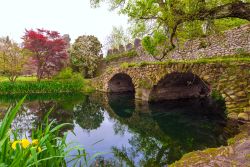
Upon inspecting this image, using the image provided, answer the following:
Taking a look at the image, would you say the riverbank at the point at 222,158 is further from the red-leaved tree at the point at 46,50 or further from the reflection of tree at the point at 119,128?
the red-leaved tree at the point at 46,50

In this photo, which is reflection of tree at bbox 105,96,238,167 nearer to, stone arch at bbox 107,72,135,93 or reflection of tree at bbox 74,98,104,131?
reflection of tree at bbox 74,98,104,131

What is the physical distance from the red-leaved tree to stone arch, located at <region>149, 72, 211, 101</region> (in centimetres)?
1467

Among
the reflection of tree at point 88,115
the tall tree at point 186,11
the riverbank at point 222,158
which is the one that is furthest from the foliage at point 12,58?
the riverbank at point 222,158

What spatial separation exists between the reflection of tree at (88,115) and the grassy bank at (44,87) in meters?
9.06

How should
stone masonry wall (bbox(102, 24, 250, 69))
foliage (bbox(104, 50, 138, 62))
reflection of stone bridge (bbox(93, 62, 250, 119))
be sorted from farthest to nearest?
foliage (bbox(104, 50, 138, 62))
stone masonry wall (bbox(102, 24, 250, 69))
reflection of stone bridge (bbox(93, 62, 250, 119))

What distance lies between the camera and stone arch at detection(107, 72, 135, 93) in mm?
25608

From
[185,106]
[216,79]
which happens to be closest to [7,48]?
[185,106]

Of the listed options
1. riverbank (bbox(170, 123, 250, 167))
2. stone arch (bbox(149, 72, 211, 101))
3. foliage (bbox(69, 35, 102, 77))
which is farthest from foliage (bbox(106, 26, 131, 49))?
riverbank (bbox(170, 123, 250, 167))

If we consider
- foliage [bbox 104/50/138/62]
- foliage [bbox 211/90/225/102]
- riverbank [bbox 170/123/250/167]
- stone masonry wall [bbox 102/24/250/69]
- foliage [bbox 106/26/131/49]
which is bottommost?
riverbank [bbox 170/123/250/167]

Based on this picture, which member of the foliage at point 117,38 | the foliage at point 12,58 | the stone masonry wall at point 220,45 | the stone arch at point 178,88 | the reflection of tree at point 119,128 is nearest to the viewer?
the reflection of tree at point 119,128

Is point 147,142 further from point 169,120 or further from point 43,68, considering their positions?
point 43,68

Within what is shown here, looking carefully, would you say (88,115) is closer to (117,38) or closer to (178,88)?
(178,88)

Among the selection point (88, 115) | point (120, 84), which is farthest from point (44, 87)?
point (88, 115)

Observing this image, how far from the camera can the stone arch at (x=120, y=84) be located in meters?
25.6
